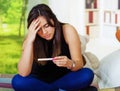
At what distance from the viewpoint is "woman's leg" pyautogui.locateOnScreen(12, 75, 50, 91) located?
4.79 feet

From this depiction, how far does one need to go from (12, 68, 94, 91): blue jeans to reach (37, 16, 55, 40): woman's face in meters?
0.23

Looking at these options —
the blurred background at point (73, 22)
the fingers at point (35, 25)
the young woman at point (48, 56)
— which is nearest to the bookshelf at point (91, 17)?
the blurred background at point (73, 22)

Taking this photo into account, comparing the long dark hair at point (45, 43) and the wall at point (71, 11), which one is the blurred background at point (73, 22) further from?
the long dark hair at point (45, 43)

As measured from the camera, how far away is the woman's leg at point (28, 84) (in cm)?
146

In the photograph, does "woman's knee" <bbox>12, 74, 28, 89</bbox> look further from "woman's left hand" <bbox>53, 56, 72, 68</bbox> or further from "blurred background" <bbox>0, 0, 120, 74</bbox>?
"blurred background" <bbox>0, 0, 120, 74</bbox>

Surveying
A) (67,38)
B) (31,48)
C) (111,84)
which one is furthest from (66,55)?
(111,84)

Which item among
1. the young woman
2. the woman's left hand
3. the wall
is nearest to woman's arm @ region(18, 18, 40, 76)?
the young woman

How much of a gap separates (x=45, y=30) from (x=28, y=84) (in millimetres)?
298

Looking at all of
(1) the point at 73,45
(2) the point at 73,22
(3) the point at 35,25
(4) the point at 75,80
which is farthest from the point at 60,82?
(2) the point at 73,22

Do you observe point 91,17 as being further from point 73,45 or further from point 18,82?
point 18,82

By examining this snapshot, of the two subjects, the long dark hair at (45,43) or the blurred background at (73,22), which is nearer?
the long dark hair at (45,43)

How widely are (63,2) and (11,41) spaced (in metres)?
0.57

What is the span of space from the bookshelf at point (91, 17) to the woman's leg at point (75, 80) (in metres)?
0.89

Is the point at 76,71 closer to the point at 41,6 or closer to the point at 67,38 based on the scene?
the point at 67,38
